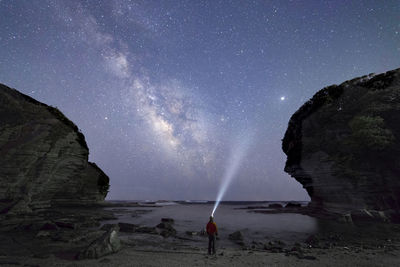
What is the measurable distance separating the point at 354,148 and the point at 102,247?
Result: 38127 mm

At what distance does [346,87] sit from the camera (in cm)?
4159

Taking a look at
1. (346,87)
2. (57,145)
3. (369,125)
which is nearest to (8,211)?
(57,145)

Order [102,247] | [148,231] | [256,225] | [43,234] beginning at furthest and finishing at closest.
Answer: [256,225], [148,231], [43,234], [102,247]

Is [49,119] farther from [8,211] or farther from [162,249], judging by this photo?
[162,249]

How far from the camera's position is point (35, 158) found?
39.2 meters

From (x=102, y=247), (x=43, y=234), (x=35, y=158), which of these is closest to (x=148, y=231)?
(x=43, y=234)

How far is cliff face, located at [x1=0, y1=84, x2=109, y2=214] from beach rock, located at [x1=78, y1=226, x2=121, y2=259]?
2988 centimetres

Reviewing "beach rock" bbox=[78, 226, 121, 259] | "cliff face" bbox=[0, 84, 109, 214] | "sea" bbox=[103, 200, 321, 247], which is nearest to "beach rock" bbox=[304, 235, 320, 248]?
"sea" bbox=[103, 200, 321, 247]

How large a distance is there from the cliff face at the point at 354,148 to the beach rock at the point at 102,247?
3394 centimetres

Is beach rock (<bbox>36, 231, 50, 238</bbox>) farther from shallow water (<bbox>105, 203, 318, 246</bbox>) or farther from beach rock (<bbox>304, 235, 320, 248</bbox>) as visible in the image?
beach rock (<bbox>304, 235, 320, 248</bbox>)

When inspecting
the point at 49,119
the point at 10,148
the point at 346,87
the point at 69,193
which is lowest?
the point at 69,193

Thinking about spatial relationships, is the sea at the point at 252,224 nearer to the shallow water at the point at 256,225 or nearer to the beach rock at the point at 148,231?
the shallow water at the point at 256,225

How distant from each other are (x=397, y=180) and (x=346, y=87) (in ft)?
61.6

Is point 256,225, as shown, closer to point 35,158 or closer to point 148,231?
point 148,231
